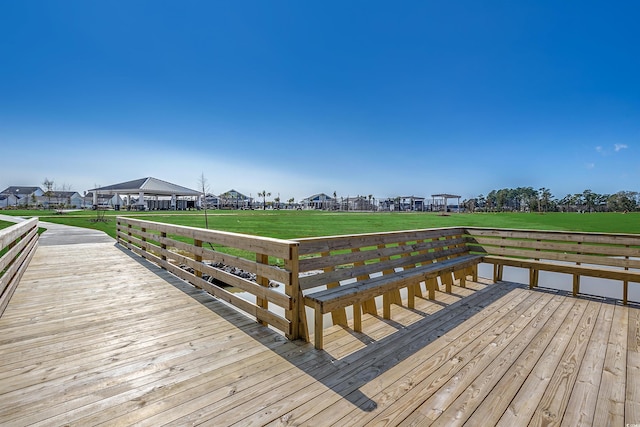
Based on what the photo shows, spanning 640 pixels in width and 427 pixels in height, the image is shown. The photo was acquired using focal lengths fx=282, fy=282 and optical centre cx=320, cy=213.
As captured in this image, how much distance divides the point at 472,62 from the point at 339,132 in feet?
40.9

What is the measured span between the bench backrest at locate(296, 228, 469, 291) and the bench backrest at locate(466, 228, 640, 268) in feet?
1.44

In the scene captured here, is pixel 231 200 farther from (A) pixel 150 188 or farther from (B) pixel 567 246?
(B) pixel 567 246

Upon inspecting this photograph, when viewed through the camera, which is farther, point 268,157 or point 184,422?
point 268,157

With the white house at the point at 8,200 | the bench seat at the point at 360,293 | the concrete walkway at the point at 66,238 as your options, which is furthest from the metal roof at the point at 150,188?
the white house at the point at 8,200

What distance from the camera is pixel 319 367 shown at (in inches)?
87.2

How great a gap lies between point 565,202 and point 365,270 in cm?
9288

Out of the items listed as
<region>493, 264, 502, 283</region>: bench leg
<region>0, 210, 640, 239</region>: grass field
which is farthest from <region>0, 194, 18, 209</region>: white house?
<region>493, 264, 502, 283</region>: bench leg

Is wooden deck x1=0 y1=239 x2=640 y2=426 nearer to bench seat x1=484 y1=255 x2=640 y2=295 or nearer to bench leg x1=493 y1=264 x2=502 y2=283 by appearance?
bench seat x1=484 y1=255 x2=640 y2=295

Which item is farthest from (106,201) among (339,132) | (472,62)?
(472,62)

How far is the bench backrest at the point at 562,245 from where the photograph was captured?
160 inches

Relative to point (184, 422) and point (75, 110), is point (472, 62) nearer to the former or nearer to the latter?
point (184, 422)

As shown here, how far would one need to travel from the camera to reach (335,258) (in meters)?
2.95

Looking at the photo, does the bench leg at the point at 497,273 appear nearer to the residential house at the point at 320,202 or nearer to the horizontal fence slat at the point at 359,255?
the horizontal fence slat at the point at 359,255

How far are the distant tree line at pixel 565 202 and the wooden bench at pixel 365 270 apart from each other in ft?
234
